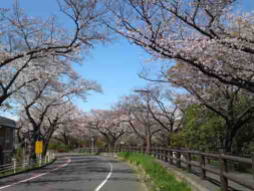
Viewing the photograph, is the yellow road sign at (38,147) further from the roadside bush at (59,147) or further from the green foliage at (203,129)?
the roadside bush at (59,147)

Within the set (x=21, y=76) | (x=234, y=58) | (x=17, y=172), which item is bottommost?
(x=17, y=172)

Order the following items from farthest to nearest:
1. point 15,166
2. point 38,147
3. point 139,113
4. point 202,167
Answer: point 139,113 < point 38,147 < point 15,166 < point 202,167

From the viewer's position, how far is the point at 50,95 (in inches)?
1321

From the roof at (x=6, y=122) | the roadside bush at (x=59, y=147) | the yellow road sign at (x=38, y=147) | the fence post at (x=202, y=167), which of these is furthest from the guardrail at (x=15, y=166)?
the roadside bush at (x=59, y=147)

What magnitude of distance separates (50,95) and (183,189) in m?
25.7

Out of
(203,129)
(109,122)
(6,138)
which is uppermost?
(109,122)

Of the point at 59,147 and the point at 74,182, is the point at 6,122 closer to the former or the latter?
the point at 74,182

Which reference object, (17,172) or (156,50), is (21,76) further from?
(156,50)

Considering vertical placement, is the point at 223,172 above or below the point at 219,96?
below

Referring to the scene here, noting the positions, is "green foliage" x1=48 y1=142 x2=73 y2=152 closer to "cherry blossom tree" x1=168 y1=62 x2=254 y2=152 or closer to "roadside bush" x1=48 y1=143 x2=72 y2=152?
"roadside bush" x1=48 y1=143 x2=72 y2=152

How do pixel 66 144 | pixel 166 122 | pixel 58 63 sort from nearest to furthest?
pixel 58 63 < pixel 166 122 < pixel 66 144

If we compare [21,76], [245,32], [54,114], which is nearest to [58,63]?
[21,76]

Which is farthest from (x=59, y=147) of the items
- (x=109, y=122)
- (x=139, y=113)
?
(x=139, y=113)

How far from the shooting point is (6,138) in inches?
1299
